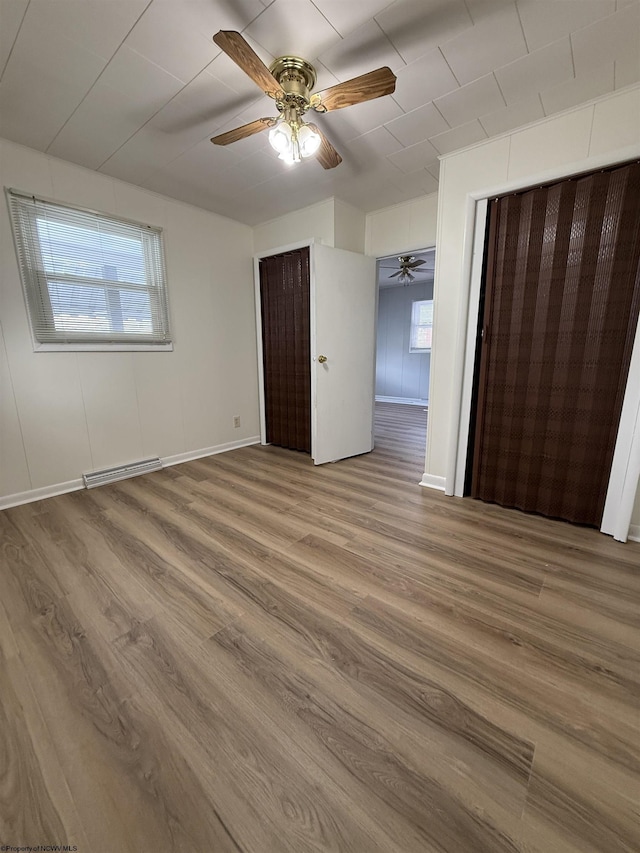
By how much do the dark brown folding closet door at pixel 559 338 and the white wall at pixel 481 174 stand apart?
12 cm

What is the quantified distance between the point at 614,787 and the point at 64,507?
3024 millimetres

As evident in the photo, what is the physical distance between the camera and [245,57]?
4.18ft

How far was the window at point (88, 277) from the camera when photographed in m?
2.31

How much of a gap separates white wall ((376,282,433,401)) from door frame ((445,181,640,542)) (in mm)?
4158

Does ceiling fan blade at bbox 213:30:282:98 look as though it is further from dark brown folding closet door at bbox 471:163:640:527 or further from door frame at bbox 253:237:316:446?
dark brown folding closet door at bbox 471:163:640:527

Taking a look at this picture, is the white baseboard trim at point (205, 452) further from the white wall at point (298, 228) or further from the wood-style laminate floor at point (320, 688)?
the white wall at point (298, 228)

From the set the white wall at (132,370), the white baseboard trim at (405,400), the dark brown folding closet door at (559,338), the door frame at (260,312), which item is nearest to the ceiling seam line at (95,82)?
the white wall at (132,370)

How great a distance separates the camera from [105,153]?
7.48ft

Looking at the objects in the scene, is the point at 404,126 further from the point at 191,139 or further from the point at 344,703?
the point at 344,703

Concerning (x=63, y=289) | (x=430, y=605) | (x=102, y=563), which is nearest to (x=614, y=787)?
(x=430, y=605)

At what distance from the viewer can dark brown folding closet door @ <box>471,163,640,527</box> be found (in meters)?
1.79

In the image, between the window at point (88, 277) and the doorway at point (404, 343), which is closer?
the window at point (88, 277)

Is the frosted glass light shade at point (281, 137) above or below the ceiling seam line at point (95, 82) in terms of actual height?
below

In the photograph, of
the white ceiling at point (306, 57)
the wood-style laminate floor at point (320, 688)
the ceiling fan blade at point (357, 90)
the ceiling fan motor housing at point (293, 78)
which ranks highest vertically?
the white ceiling at point (306, 57)
